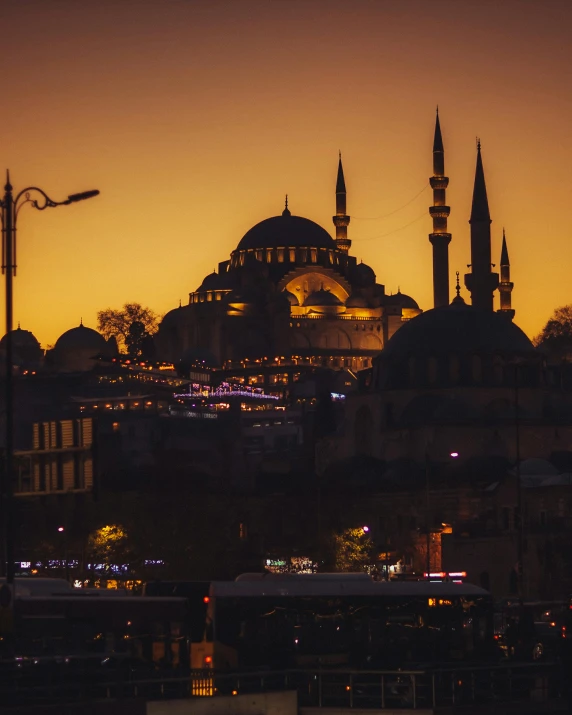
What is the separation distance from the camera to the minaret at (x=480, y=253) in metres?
131

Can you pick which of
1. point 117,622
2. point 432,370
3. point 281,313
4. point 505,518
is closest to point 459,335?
point 432,370

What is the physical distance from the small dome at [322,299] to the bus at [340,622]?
479 feet

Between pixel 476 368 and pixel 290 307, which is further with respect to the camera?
pixel 290 307

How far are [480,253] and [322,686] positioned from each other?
320 ft

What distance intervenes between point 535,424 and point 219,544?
133ft

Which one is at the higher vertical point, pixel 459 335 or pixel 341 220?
pixel 341 220

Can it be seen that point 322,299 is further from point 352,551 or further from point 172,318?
point 352,551

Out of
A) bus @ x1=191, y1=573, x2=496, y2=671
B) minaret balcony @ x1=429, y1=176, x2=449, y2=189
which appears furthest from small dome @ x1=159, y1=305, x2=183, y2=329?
bus @ x1=191, y1=573, x2=496, y2=671

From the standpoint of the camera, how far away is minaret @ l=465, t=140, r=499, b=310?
131000mm

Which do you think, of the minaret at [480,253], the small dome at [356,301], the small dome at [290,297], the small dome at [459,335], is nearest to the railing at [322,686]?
the small dome at [459,335]

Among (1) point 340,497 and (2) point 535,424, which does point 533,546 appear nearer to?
Result: (1) point 340,497

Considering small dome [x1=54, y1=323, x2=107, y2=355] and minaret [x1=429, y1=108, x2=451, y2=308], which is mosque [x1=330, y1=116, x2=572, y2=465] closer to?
minaret [x1=429, y1=108, x2=451, y2=308]

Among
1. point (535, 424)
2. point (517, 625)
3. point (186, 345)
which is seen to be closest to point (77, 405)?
point (186, 345)

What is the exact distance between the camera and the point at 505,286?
15812 cm
